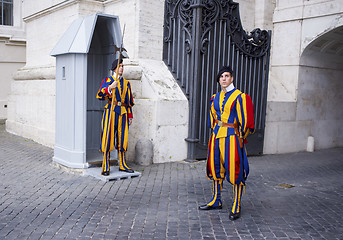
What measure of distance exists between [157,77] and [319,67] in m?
4.90

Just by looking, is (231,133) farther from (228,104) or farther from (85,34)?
(85,34)

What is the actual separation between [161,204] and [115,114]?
1913 millimetres

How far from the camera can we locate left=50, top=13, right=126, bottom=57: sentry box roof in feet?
21.5

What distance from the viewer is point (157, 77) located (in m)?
8.04

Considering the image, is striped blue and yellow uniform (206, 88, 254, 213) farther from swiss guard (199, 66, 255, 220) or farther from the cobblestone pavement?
the cobblestone pavement

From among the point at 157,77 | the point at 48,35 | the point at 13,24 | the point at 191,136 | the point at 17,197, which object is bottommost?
the point at 17,197

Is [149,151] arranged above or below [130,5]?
below

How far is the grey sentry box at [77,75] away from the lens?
6633 mm

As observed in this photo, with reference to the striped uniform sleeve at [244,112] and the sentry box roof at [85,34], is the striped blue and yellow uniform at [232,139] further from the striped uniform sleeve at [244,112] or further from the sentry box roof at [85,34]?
the sentry box roof at [85,34]

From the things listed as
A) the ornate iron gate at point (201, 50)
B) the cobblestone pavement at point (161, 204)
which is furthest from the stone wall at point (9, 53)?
the ornate iron gate at point (201, 50)

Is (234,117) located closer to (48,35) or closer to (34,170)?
(34,170)

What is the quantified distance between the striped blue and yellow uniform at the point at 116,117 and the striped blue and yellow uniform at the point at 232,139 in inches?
84.0

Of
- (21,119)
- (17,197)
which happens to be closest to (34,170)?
(17,197)

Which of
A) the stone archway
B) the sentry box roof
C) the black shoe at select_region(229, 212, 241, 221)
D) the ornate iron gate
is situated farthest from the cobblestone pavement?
the stone archway
